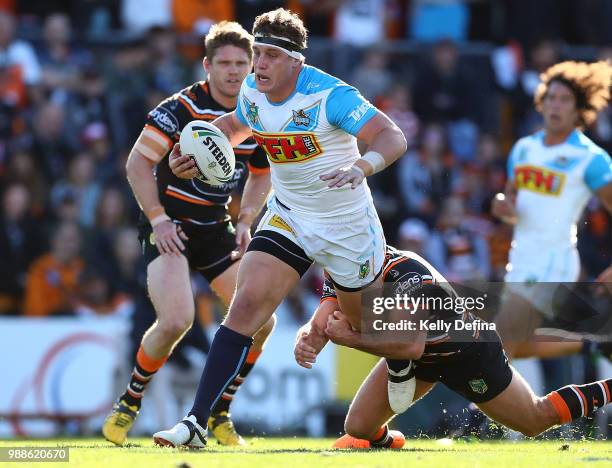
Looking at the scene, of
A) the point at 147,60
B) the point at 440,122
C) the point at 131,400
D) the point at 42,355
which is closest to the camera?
the point at 131,400

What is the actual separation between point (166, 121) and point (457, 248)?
226 inches

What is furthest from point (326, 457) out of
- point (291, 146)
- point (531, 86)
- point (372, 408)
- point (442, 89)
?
point (531, 86)

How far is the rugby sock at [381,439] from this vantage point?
8.17 meters

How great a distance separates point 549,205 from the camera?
998 centimetres

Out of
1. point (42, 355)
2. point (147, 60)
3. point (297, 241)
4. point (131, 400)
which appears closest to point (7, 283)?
point (42, 355)

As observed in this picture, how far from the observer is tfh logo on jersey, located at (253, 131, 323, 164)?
7414mm

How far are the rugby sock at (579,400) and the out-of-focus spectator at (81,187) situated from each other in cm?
684

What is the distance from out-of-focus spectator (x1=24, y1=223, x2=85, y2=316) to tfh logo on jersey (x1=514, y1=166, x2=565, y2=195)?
4852mm

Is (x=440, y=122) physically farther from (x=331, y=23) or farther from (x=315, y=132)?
(x=315, y=132)

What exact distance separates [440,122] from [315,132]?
317 inches

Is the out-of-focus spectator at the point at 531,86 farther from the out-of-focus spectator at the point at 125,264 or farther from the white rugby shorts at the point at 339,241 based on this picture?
the white rugby shorts at the point at 339,241

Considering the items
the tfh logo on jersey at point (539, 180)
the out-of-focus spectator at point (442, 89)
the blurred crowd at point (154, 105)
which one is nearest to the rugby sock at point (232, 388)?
the tfh logo on jersey at point (539, 180)

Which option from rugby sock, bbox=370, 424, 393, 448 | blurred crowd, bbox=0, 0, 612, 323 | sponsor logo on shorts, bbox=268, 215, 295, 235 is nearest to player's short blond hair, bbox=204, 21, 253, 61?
sponsor logo on shorts, bbox=268, 215, 295, 235

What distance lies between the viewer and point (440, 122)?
15.3 m
